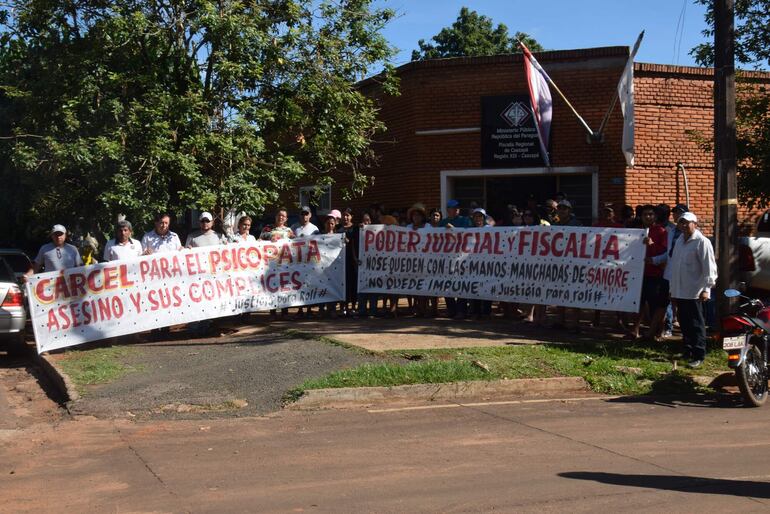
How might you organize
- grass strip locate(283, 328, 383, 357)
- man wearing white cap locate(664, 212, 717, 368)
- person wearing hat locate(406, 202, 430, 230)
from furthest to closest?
1. person wearing hat locate(406, 202, 430, 230)
2. grass strip locate(283, 328, 383, 357)
3. man wearing white cap locate(664, 212, 717, 368)

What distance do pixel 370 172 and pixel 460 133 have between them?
300 centimetres

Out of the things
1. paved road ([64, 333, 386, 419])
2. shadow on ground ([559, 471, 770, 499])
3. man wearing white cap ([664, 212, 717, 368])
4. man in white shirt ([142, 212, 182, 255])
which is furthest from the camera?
man in white shirt ([142, 212, 182, 255])

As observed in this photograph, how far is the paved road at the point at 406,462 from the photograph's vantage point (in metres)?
5.74

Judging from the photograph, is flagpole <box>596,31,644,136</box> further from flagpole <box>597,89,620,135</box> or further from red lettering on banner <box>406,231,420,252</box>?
red lettering on banner <box>406,231,420,252</box>

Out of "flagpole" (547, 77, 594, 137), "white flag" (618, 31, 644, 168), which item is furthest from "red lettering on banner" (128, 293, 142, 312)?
"white flag" (618, 31, 644, 168)

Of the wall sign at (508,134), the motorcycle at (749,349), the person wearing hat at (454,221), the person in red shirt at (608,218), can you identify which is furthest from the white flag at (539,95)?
the motorcycle at (749,349)

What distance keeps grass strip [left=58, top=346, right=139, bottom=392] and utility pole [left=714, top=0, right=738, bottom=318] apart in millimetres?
7791

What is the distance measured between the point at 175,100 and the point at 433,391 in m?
6.96

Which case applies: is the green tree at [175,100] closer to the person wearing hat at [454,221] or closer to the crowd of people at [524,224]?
the crowd of people at [524,224]

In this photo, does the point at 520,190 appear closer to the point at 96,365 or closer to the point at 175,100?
the point at 175,100

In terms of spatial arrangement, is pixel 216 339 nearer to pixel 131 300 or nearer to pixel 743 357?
pixel 131 300

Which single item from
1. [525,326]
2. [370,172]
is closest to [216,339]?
[525,326]

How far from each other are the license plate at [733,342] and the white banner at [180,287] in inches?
279

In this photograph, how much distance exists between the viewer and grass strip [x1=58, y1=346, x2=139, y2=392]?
1000cm
